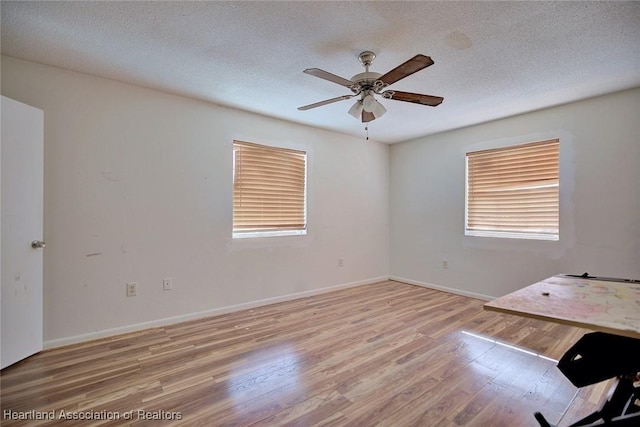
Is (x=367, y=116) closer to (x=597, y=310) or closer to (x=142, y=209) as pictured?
(x=597, y=310)

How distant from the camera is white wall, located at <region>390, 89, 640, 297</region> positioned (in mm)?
2840

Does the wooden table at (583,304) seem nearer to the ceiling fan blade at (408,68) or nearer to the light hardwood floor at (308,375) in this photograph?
the light hardwood floor at (308,375)

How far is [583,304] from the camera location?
48.2 inches

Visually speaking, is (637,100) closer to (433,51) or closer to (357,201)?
(433,51)

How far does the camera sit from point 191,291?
309 centimetres

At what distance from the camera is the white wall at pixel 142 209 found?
8.00 ft

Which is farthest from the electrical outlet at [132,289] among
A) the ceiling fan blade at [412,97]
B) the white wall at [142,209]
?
the ceiling fan blade at [412,97]

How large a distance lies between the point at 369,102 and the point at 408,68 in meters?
0.42

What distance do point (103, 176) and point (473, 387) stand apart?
11.1ft

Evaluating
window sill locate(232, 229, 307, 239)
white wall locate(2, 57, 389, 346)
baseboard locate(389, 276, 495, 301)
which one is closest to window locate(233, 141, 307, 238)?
window sill locate(232, 229, 307, 239)

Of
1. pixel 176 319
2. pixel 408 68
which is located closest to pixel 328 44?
pixel 408 68

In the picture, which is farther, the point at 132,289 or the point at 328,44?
the point at 132,289

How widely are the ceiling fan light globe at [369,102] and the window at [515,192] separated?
2.44 m

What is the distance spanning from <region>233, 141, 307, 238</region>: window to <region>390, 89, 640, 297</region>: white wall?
1869 mm
